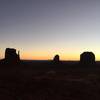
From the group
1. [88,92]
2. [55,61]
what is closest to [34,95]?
[88,92]

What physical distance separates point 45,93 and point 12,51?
42.3m

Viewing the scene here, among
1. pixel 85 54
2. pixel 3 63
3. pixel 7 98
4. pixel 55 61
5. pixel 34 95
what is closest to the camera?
pixel 7 98

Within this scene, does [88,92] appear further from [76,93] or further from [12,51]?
[12,51]

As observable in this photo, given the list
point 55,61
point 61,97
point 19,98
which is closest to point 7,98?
point 19,98

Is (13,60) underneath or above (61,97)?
above

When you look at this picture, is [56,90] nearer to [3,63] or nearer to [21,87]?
[21,87]

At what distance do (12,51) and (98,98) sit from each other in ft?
147

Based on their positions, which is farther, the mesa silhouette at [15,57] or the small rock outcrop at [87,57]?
the small rock outcrop at [87,57]

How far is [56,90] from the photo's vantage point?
82.7ft

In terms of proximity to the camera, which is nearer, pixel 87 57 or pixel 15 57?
pixel 15 57

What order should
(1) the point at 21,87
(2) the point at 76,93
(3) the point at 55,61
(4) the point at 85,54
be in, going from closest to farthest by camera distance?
(2) the point at 76,93
(1) the point at 21,87
(4) the point at 85,54
(3) the point at 55,61

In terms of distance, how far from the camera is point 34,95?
22609 mm

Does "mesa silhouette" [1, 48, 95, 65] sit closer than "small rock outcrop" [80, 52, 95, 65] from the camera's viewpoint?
Yes

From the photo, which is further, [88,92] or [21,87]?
[21,87]
